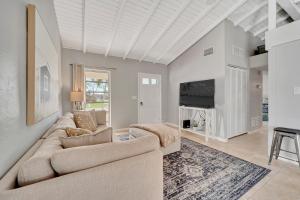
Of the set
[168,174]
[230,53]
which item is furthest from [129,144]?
[230,53]

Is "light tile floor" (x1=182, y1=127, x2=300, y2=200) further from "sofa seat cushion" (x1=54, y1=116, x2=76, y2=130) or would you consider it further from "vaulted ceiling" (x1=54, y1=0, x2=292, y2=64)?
"vaulted ceiling" (x1=54, y1=0, x2=292, y2=64)

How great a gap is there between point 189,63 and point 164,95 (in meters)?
1.72

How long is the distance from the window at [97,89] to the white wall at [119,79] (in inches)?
8.8

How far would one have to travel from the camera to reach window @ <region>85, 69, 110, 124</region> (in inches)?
185

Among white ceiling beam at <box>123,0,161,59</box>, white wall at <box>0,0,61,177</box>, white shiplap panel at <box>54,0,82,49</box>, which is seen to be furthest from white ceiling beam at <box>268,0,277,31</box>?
white wall at <box>0,0,61,177</box>

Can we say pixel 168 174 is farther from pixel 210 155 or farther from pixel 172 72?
pixel 172 72

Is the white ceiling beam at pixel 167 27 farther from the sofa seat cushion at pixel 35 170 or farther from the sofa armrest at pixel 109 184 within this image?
the sofa seat cushion at pixel 35 170

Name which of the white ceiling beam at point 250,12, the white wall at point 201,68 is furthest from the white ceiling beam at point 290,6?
the white wall at point 201,68

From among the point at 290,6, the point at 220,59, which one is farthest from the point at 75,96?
the point at 290,6

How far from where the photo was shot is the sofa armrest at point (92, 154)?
966 mm

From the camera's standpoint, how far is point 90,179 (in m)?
0.98

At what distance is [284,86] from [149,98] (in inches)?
158

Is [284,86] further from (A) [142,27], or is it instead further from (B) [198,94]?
(A) [142,27]

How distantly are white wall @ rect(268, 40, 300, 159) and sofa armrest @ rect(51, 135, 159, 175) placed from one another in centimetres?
→ 275
